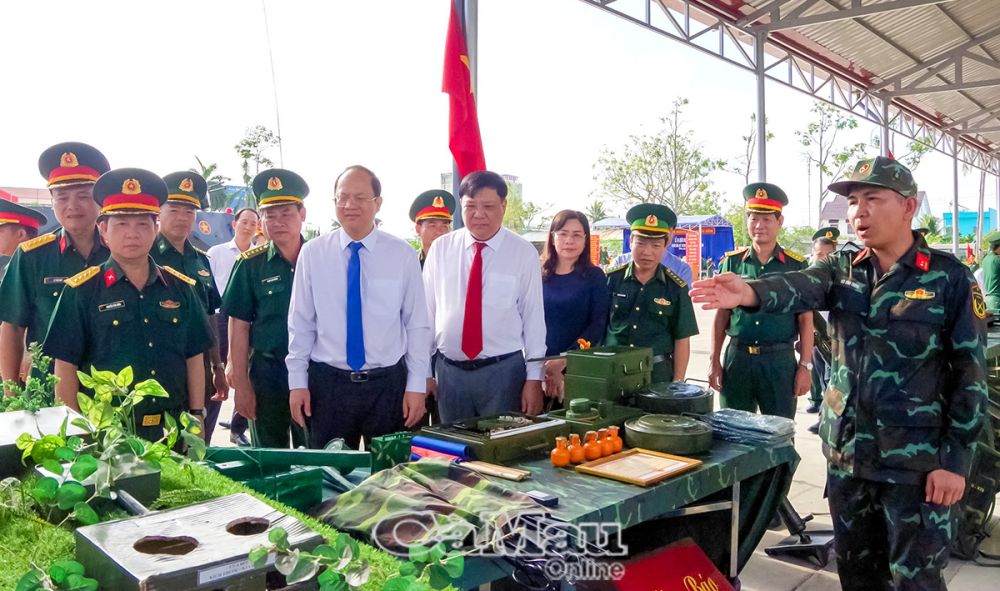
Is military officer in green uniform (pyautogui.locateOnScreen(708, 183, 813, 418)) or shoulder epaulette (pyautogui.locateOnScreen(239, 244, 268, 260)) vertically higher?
shoulder epaulette (pyautogui.locateOnScreen(239, 244, 268, 260))

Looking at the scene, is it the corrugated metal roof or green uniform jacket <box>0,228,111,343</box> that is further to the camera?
A: the corrugated metal roof

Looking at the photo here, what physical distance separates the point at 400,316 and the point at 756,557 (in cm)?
192

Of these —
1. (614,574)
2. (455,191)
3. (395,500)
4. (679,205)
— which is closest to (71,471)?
(395,500)

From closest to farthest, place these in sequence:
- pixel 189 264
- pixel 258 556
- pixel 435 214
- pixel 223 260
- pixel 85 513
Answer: pixel 258 556 → pixel 85 513 → pixel 189 264 → pixel 435 214 → pixel 223 260

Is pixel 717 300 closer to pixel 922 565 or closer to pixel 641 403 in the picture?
pixel 641 403

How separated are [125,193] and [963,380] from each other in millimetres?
2808

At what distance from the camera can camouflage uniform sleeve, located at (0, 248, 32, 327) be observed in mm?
2971

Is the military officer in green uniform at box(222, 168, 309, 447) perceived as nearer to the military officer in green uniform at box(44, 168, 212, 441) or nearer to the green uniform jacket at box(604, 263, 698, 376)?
the military officer in green uniform at box(44, 168, 212, 441)

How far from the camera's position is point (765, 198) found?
3.89 metres

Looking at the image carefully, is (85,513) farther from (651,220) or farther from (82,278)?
(651,220)

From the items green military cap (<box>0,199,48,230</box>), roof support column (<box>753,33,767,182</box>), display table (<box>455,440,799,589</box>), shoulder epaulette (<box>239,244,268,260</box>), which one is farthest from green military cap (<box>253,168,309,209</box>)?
roof support column (<box>753,33,767,182</box>)

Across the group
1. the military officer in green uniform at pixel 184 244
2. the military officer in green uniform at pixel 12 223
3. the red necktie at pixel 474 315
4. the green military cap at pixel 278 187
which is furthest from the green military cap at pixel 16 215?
the red necktie at pixel 474 315

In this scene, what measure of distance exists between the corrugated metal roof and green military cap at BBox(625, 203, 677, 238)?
16.3ft

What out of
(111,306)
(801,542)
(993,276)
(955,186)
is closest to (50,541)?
(111,306)
